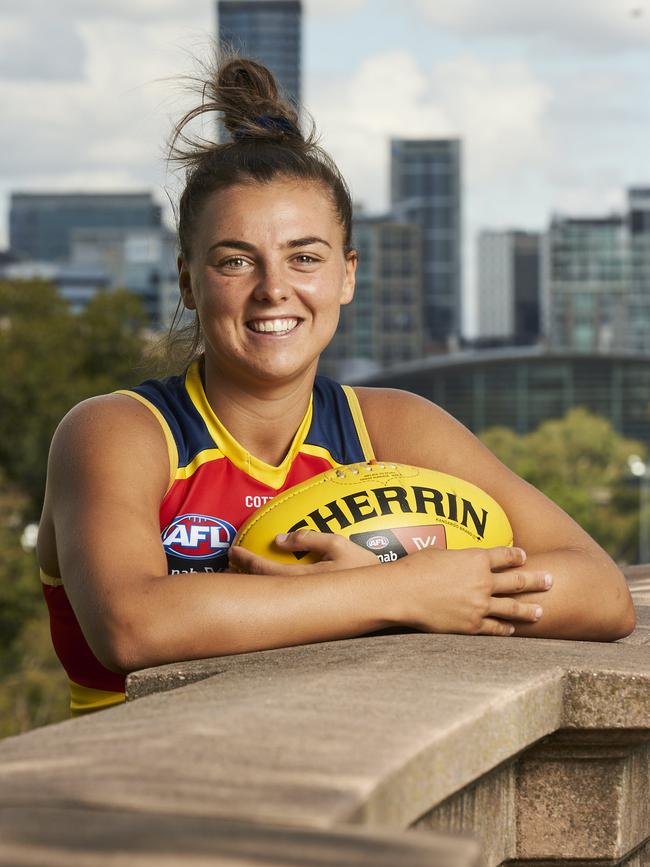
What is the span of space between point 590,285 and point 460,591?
181930mm

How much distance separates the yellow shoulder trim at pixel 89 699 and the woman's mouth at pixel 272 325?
0.74m

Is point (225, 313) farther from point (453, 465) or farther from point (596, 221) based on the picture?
point (596, 221)

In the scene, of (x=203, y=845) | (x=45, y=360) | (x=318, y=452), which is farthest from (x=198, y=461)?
(x=45, y=360)

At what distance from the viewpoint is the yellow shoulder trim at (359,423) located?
3.40m

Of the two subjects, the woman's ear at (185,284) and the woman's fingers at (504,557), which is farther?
the woman's ear at (185,284)

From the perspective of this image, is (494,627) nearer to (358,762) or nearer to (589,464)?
(358,762)

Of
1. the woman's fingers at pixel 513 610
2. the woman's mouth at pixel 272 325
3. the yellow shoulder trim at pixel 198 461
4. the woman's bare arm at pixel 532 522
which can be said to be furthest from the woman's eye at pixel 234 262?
the woman's fingers at pixel 513 610

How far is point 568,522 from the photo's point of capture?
332 cm

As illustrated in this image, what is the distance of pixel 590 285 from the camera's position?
182m

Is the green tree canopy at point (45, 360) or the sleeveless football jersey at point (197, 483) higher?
the sleeveless football jersey at point (197, 483)

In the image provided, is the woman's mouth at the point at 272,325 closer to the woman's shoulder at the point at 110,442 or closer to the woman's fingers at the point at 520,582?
the woman's shoulder at the point at 110,442

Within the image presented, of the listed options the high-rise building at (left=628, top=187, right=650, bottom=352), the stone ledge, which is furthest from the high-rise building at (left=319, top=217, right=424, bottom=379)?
the stone ledge

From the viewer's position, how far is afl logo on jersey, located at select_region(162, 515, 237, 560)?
3096 mm

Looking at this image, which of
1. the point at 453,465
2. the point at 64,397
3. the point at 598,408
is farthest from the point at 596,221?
the point at 453,465
